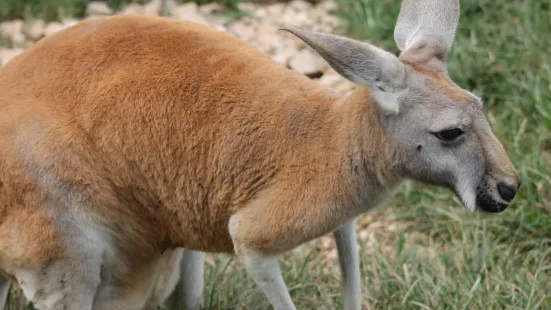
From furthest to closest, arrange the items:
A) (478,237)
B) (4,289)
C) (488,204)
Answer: (478,237) < (4,289) < (488,204)

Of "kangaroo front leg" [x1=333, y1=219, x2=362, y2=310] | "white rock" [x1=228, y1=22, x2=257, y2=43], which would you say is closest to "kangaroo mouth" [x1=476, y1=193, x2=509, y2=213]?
"kangaroo front leg" [x1=333, y1=219, x2=362, y2=310]

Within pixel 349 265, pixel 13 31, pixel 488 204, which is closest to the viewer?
pixel 488 204

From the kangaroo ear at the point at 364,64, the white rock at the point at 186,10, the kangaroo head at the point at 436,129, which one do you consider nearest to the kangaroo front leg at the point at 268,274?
the kangaroo head at the point at 436,129

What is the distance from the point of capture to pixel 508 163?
470 cm

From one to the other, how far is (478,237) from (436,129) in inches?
78.0

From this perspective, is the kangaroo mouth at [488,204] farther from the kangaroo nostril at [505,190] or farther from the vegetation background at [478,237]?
the vegetation background at [478,237]

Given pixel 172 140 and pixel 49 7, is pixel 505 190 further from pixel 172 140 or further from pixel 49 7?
pixel 49 7

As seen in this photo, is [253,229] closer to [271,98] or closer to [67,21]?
[271,98]

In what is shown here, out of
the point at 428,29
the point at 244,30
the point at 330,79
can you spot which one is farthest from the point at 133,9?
the point at 428,29

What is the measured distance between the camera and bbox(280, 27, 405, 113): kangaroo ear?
4.36 metres

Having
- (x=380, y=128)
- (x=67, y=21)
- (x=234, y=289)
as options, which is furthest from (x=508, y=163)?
(x=67, y=21)

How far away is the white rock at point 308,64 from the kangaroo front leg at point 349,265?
2925 mm

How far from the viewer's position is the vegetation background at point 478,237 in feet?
19.3

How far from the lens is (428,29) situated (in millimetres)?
5090
